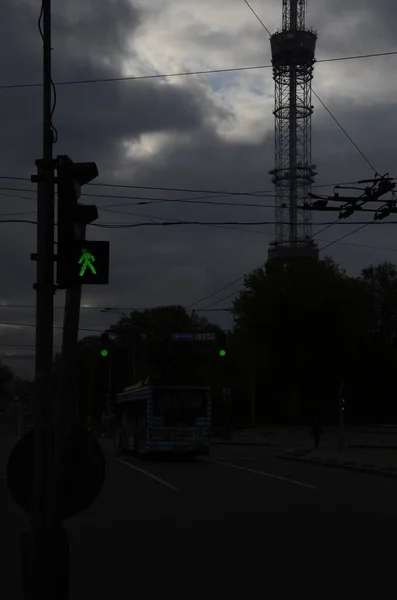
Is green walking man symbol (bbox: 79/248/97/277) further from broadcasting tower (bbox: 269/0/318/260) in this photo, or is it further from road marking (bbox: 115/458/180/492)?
broadcasting tower (bbox: 269/0/318/260)

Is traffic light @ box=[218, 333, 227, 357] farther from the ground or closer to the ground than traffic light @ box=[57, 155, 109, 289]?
farther from the ground

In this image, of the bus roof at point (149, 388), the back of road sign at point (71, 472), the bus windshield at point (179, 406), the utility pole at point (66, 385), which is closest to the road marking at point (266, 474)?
the bus windshield at point (179, 406)

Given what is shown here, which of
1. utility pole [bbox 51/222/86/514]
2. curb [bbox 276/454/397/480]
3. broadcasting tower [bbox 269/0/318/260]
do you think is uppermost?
broadcasting tower [bbox 269/0/318/260]

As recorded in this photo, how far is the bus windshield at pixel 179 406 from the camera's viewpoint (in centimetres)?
3538

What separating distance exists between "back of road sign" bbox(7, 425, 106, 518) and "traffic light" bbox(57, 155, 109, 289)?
1.28 m

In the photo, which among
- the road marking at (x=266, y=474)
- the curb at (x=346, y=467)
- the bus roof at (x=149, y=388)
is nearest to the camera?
the road marking at (x=266, y=474)

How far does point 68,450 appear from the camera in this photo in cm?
779

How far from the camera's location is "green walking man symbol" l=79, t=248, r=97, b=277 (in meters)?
8.05

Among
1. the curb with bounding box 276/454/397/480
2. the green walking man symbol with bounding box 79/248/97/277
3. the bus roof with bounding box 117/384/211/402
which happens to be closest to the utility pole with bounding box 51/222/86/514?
the green walking man symbol with bounding box 79/248/97/277

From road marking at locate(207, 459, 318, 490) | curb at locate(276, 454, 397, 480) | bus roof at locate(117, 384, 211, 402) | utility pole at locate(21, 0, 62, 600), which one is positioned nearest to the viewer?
utility pole at locate(21, 0, 62, 600)

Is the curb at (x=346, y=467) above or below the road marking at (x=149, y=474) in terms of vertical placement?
above

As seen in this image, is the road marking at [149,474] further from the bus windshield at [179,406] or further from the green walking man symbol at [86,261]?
the green walking man symbol at [86,261]

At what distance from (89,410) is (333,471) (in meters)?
87.7

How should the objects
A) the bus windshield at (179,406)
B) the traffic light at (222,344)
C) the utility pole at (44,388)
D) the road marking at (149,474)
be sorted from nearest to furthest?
the utility pole at (44,388)
the road marking at (149,474)
the bus windshield at (179,406)
the traffic light at (222,344)
